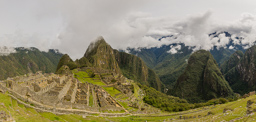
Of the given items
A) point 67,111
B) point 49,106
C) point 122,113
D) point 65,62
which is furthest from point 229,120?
point 65,62

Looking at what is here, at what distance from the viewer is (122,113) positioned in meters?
55.6

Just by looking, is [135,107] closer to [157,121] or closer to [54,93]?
[157,121]

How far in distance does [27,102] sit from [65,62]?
151 metres

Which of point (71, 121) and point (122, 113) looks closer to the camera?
point (71, 121)

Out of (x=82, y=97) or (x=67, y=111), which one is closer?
(x=67, y=111)

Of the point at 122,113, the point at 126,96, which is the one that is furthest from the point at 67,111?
the point at 126,96

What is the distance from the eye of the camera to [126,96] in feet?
273

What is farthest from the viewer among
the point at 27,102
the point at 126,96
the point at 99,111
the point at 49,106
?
the point at 126,96

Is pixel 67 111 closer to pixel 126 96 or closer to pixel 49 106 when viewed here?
pixel 49 106

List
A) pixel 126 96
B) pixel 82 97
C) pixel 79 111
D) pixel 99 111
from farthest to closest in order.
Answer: pixel 126 96, pixel 82 97, pixel 99 111, pixel 79 111

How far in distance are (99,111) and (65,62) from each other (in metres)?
142

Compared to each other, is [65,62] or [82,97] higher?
[65,62]

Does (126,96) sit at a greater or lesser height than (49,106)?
lesser

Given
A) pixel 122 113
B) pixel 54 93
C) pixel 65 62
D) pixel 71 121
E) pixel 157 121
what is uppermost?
pixel 65 62
